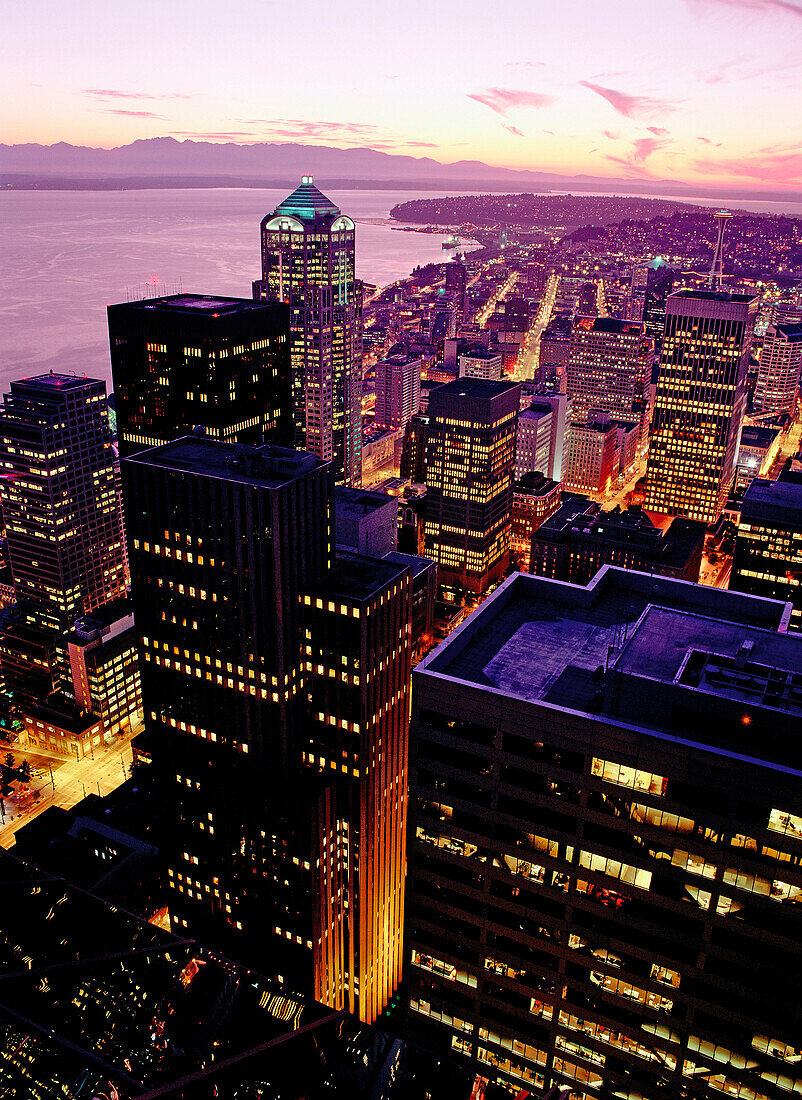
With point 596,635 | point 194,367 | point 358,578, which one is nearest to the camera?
point 596,635

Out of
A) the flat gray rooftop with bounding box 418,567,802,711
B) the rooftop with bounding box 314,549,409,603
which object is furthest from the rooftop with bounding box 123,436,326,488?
the flat gray rooftop with bounding box 418,567,802,711

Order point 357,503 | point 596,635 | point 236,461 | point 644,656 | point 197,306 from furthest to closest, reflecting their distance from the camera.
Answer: point 357,503, point 197,306, point 236,461, point 596,635, point 644,656

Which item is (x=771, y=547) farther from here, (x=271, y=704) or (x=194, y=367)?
(x=194, y=367)

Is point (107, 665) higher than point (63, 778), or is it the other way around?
point (107, 665)

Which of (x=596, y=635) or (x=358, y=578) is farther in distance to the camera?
(x=358, y=578)

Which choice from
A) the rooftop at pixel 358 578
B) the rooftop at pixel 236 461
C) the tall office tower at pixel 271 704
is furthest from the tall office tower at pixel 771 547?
the rooftop at pixel 236 461

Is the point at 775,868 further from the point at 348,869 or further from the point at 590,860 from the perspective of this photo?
the point at 348,869

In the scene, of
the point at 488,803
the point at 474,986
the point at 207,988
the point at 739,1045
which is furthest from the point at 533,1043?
the point at 207,988

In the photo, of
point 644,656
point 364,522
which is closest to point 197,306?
point 364,522
